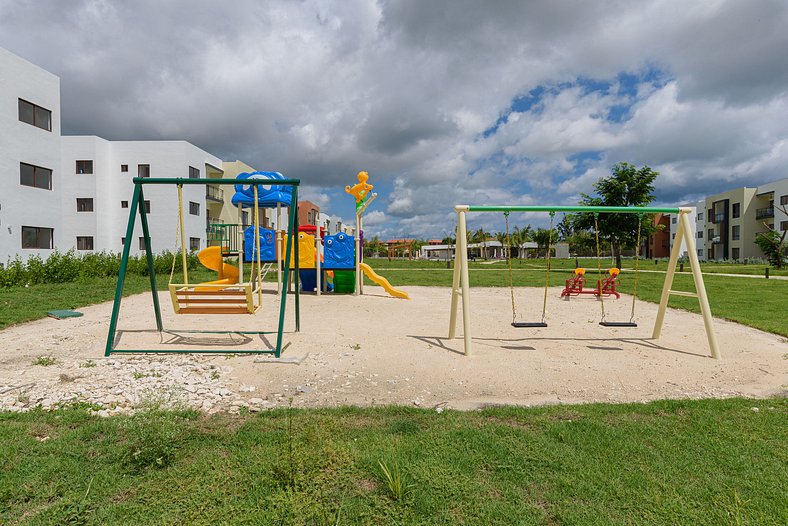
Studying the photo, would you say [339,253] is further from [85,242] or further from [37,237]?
[85,242]

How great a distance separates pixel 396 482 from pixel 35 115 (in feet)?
86.1

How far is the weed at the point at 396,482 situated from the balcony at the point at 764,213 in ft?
224

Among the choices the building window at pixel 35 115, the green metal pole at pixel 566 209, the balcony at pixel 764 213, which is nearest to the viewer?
the green metal pole at pixel 566 209

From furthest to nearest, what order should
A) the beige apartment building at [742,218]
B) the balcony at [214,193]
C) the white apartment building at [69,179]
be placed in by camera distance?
the beige apartment building at [742,218], the balcony at [214,193], the white apartment building at [69,179]

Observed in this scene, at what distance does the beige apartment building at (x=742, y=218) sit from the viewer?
49938 millimetres

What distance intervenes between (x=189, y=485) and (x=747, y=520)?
10.8 ft

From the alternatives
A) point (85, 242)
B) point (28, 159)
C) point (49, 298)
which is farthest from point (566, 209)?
point (85, 242)

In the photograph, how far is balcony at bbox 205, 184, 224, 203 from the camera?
1528 inches

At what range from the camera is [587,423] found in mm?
3537

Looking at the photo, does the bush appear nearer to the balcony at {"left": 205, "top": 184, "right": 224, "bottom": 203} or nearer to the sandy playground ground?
the sandy playground ground

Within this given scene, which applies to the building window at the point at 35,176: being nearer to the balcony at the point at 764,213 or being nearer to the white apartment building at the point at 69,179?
the white apartment building at the point at 69,179

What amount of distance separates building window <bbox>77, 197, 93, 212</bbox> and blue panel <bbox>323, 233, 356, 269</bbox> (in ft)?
85.9

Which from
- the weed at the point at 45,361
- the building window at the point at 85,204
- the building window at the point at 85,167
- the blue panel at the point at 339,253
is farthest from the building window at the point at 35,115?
the weed at the point at 45,361

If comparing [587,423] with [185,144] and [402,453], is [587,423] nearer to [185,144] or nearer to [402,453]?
[402,453]
